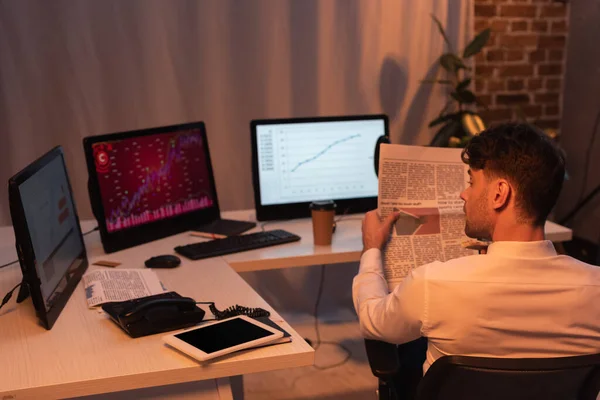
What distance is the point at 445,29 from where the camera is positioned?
3.49m

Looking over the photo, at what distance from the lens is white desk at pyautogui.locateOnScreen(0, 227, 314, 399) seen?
130 centimetres

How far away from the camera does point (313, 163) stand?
2.54m

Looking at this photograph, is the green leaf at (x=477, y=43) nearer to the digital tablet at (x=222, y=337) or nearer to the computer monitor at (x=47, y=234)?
the computer monitor at (x=47, y=234)

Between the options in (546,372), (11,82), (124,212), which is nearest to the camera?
(546,372)

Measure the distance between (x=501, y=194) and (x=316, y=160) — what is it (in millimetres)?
1249

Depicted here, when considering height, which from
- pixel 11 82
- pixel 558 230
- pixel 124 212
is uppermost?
pixel 11 82

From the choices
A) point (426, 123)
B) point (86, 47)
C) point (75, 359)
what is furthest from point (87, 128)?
point (75, 359)

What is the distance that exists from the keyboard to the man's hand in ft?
1.46

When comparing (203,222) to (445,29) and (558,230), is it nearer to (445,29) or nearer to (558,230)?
(558,230)

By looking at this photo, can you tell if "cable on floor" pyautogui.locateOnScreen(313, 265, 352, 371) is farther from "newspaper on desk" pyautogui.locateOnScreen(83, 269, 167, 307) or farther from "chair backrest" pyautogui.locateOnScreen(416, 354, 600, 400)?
"chair backrest" pyautogui.locateOnScreen(416, 354, 600, 400)

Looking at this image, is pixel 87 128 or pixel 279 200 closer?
pixel 279 200

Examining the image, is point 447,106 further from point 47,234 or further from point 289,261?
point 47,234

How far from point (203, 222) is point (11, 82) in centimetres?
123

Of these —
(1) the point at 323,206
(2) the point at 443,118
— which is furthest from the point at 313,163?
(2) the point at 443,118
